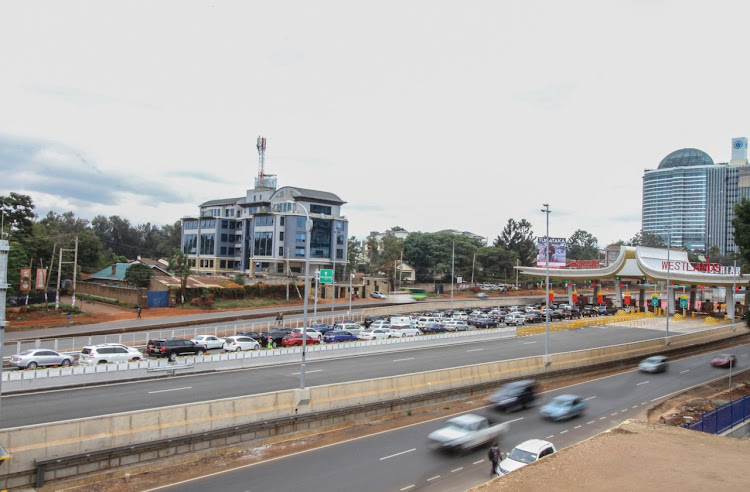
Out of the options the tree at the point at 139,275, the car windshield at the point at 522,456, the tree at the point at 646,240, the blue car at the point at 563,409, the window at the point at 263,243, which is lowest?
the blue car at the point at 563,409

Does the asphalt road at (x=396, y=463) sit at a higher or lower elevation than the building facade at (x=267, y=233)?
lower

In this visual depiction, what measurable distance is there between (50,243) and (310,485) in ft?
225

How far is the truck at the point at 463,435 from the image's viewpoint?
2028 cm

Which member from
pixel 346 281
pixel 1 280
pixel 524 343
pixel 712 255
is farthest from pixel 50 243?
pixel 712 255

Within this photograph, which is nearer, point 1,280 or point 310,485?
point 1,280

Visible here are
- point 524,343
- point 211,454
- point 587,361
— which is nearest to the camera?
point 211,454

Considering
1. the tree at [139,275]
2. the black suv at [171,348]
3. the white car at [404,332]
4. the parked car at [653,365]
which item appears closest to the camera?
the black suv at [171,348]

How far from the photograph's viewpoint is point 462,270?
377 feet

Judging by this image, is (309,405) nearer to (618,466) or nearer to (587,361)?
(618,466)

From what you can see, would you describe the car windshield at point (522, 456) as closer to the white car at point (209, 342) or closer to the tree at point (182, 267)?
the white car at point (209, 342)

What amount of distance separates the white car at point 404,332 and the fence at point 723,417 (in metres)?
25.6

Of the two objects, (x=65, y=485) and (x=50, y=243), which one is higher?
(x=50, y=243)

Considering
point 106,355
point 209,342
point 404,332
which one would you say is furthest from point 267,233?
point 106,355


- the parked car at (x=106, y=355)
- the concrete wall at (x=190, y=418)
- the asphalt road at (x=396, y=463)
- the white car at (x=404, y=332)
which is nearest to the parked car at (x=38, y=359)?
the parked car at (x=106, y=355)
